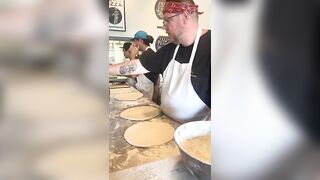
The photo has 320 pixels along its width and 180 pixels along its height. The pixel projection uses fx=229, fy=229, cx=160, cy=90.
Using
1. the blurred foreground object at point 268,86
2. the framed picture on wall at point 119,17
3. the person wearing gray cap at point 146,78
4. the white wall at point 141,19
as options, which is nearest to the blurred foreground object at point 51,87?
the blurred foreground object at point 268,86

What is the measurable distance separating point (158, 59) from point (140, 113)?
0.46 metres

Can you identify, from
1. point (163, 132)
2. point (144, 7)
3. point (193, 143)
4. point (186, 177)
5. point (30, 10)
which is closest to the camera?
point (30, 10)

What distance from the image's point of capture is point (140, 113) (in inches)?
45.4

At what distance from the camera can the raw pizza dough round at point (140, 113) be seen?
1085 mm

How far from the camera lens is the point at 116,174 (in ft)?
1.95

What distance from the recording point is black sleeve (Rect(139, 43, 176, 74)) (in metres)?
1.42

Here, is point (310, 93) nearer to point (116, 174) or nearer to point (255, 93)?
point (255, 93)

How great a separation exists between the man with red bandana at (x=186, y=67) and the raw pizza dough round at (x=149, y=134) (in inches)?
5.3

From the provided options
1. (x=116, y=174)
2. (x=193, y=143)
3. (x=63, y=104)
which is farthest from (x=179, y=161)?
(x=63, y=104)

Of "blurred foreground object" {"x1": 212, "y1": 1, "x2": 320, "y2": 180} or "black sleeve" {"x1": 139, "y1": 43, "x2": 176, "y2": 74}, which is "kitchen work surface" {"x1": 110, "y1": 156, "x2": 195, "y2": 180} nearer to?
"blurred foreground object" {"x1": 212, "y1": 1, "x2": 320, "y2": 180}

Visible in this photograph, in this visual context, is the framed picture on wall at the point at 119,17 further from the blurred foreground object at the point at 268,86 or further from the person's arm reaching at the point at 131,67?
the blurred foreground object at the point at 268,86

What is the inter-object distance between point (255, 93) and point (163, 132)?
0.64 meters

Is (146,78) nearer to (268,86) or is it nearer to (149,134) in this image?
(149,134)

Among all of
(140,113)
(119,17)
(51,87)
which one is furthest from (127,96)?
(51,87)
